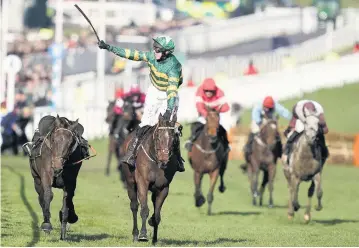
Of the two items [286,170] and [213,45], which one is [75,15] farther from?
[286,170]

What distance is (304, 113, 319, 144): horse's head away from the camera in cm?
2330

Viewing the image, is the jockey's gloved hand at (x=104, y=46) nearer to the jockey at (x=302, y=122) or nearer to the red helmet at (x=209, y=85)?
the jockey at (x=302, y=122)

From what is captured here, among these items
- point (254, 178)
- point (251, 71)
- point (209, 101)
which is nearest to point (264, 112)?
point (254, 178)

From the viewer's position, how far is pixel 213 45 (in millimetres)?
75938

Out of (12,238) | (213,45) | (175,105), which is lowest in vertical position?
(12,238)

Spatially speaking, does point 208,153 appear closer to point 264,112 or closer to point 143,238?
point 264,112

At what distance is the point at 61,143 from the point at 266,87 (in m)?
38.0

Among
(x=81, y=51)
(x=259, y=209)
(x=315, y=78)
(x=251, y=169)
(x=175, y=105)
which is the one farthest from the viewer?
(x=81, y=51)

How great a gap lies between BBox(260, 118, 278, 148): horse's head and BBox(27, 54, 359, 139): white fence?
20276 millimetres

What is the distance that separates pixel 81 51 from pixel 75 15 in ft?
87.2

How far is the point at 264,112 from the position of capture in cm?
2842

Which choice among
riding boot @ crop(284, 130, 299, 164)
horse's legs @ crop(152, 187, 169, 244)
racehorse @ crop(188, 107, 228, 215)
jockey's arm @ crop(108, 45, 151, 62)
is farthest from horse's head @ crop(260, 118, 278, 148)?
horse's legs @ crop(152, 187, 169, 244)

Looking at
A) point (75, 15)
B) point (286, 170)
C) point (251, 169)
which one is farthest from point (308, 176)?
point (75, 15)

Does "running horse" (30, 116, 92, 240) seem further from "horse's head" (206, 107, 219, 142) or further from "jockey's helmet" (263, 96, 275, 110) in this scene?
"jockey's helmet" (263, 96, 275, 110)
